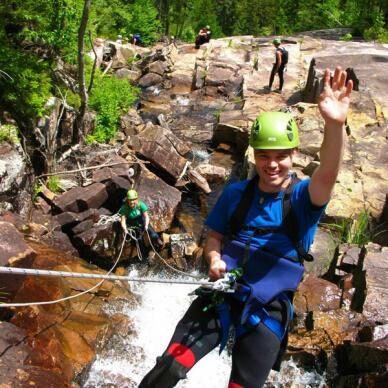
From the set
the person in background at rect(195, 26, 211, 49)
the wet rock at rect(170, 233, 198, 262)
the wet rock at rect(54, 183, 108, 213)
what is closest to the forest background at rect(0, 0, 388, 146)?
the wet rock at rect(54, 183, 108, 213)

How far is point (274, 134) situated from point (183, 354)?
165cm

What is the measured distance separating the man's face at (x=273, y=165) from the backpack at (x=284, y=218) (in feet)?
0.35

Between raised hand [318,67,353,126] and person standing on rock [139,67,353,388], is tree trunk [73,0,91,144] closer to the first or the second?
person standing on rock [139,67,353,388]

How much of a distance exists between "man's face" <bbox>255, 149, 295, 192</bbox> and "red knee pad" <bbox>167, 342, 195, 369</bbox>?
128cm

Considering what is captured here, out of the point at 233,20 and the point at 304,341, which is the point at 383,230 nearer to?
the point at 304,341

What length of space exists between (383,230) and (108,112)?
33.5ft

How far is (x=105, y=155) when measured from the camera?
44.7 ft

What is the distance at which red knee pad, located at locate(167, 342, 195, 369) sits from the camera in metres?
3.27

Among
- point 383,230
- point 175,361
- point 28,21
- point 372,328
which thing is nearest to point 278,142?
point 175,361

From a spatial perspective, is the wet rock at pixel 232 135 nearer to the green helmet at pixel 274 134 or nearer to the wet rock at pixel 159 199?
the wet rock at pixel 159 199

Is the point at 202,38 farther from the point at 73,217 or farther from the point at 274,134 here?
the point at 274,134

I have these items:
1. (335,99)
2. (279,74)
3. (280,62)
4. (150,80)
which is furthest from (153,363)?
(150,80)

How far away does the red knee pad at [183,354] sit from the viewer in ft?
10.7

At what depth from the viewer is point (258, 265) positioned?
10.7 ft
